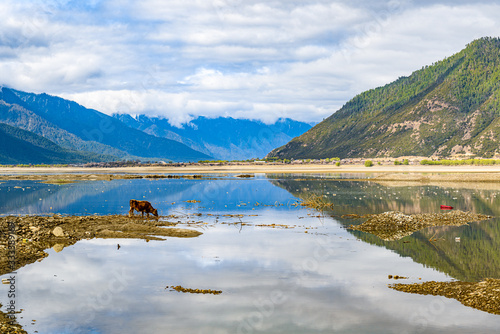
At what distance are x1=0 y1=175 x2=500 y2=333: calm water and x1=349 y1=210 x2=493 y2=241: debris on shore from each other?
1.47m

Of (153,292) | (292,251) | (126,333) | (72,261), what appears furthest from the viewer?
(292,251)

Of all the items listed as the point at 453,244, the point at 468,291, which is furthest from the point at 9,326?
the point at 453,244

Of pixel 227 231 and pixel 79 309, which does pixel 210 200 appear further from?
pixel 79 309

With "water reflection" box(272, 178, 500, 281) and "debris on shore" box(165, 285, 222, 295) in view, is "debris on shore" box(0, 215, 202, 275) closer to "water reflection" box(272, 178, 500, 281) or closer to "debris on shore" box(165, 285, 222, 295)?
"debris on shore" box(165, 285, 222, 295)

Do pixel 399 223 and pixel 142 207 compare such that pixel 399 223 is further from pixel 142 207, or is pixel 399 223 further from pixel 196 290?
pixel 142 207

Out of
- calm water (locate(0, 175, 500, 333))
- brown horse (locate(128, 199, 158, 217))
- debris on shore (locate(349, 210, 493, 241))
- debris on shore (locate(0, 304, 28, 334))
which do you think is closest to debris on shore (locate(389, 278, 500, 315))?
calm water (locate(0, 175, 500, 333))

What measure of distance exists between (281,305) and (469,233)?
71.9ft

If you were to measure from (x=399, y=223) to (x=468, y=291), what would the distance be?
17774mm

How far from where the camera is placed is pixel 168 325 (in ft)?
52.1

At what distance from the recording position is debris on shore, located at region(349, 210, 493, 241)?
115 feet

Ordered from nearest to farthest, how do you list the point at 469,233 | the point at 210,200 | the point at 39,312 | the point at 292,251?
the point at 39,312 → the point at 292,251 → the point at 469,233 → the point at 210,200

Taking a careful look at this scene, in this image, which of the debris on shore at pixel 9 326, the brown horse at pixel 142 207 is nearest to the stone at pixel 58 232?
the brown horse at pixel 142 207

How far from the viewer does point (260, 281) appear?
69.5ft

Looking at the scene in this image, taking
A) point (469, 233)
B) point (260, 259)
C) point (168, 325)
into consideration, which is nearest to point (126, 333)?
point (168, 325)
